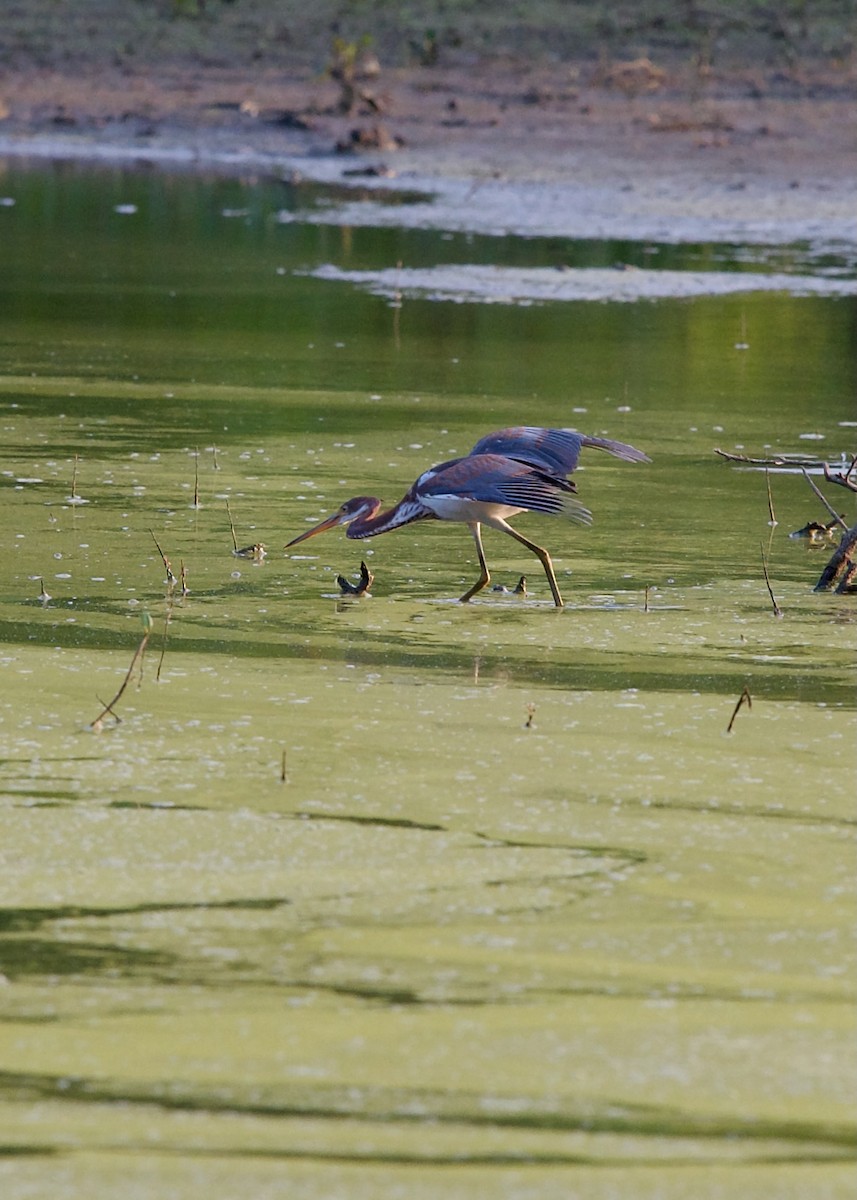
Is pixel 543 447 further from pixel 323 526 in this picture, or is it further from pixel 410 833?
pixel 410 833

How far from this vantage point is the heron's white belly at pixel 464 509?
6.44 meters

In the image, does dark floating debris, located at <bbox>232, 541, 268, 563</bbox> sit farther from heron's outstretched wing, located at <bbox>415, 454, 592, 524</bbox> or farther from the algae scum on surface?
heron's outstretched wing, located at <bbox>415, 454, 592, 524</bbox>

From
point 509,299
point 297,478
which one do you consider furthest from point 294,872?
point 509,299

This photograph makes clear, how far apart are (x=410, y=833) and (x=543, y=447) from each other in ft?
8.44

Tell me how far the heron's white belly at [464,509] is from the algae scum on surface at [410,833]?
0.27 metres

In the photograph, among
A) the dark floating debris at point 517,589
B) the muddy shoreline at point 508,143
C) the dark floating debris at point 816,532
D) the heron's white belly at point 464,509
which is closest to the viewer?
the heron's white belly at point 464,509

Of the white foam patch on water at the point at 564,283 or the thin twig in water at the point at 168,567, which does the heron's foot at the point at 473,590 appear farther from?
the white foam patch on water at the point at 564,283

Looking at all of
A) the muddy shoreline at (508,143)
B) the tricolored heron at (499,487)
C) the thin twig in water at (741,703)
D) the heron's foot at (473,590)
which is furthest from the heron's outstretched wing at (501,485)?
the muddy shoreline at (508,143)

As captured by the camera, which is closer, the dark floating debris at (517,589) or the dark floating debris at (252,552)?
the dark floating debris at (517,589)

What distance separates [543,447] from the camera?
6.64m

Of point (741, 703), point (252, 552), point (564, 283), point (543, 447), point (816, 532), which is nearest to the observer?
point (741, 703)

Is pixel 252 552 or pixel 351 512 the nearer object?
pixel 351 512

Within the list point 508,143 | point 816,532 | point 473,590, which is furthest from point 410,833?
point 508,143

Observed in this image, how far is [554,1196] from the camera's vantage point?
2811 millimetres
